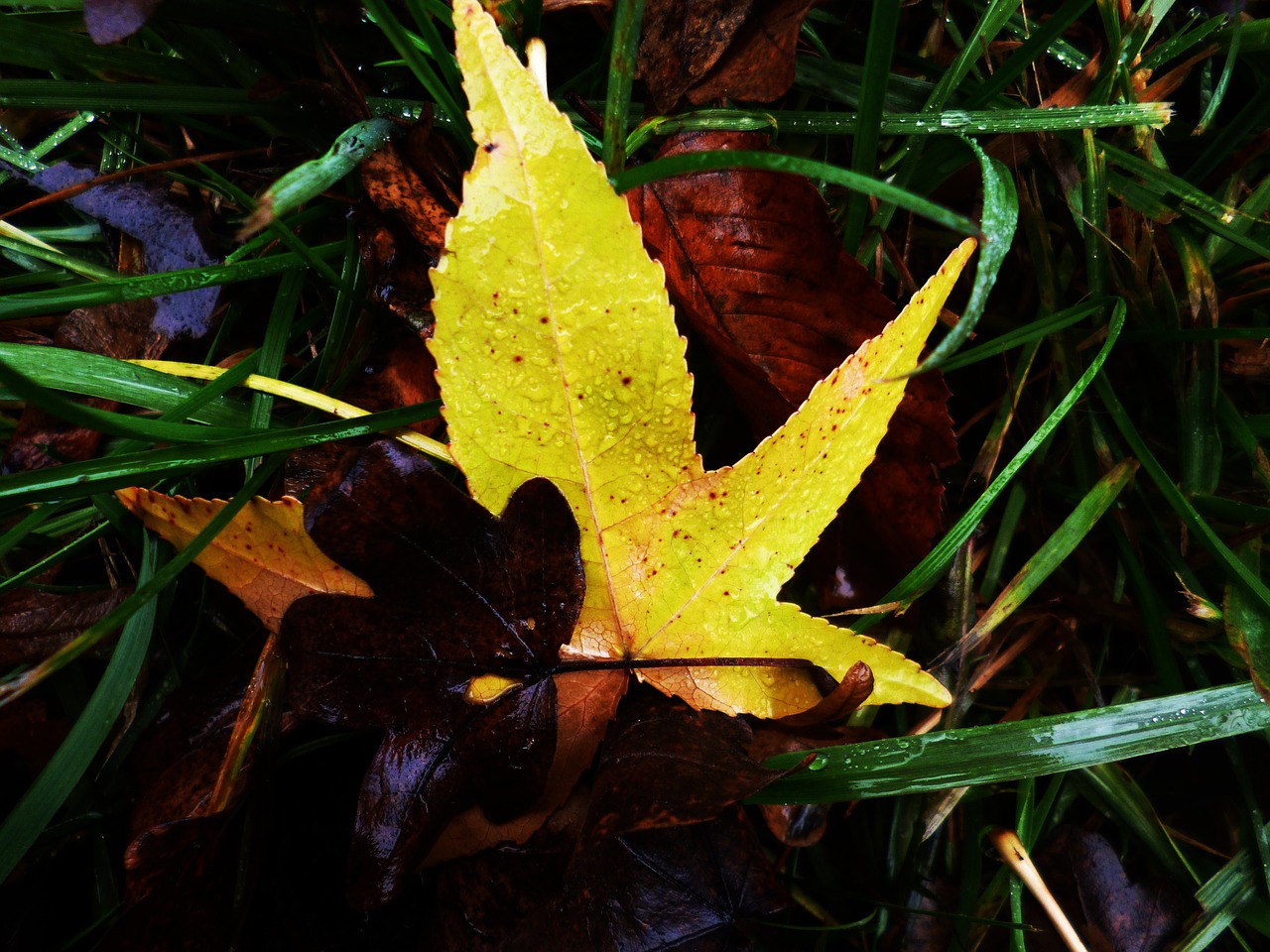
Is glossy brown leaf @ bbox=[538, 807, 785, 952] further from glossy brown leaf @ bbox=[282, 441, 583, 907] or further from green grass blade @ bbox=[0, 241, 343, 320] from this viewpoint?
green grass blade @ bbox=[0, 241, 343, 320]

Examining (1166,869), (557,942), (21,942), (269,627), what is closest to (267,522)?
(269,627)

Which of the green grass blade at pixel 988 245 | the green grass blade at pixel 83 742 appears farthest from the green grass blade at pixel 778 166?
the green grass blade at pixel 83 742

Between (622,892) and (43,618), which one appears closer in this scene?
(622,892)

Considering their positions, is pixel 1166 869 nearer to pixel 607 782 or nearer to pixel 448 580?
pixel 607 782

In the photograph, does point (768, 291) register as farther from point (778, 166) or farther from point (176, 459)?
point (176, 459)

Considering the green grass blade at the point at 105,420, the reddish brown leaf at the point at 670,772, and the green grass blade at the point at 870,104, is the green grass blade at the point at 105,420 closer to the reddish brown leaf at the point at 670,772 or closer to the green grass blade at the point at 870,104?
the reddish brown leaf at the point at 670,772

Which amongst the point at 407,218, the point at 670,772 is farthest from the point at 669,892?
the point at 407,218

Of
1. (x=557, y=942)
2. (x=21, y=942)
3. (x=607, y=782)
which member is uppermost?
(x=607, y=782)
